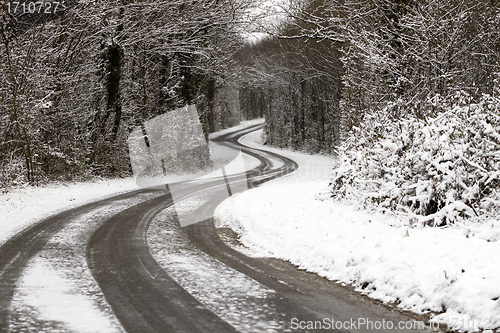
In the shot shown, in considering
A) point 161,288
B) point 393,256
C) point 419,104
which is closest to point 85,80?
point 419,104

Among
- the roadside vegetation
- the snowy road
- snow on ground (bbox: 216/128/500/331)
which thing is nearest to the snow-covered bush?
the roadside vegetation

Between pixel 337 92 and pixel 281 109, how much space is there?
47.9 ft

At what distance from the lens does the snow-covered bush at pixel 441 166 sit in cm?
709

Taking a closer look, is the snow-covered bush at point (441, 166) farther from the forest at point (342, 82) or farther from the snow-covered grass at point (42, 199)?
the snow-covered grass at point (42, 199)

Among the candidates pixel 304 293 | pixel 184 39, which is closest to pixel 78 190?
pixel 184 39

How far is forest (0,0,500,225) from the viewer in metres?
7.80

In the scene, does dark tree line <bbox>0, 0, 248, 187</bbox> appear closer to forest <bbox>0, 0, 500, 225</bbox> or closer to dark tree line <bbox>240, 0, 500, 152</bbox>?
forest <bbox>0, 0, 500, 225</bbox>

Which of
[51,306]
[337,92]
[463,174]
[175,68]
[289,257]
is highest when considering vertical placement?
[175,68]

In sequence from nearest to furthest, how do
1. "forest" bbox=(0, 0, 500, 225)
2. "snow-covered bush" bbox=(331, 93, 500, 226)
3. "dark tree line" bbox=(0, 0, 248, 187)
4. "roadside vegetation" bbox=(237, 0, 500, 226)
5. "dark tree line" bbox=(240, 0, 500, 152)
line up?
1. "snow-covered bush" bbox=(331, 93, 500, 226)
2. "roadside vegetation" bbox=(237, 0, 500, 226)
3. "forest" bbox=(0, 0, 500, 225)
4. "dark tree line" bbox=(240, 0, 500, 152)
5. "dark tree line" bbox=(0, 0, 248, 187)

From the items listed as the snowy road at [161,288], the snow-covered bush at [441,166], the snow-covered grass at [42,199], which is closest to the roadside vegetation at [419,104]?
the snow-covered bush at [441,166]

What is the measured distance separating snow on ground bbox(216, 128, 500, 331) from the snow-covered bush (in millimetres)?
485

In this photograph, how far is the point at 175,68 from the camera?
2939 cm

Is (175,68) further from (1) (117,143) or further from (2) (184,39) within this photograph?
(1) (117,143)

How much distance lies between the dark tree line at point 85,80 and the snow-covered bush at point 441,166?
12773 mm
